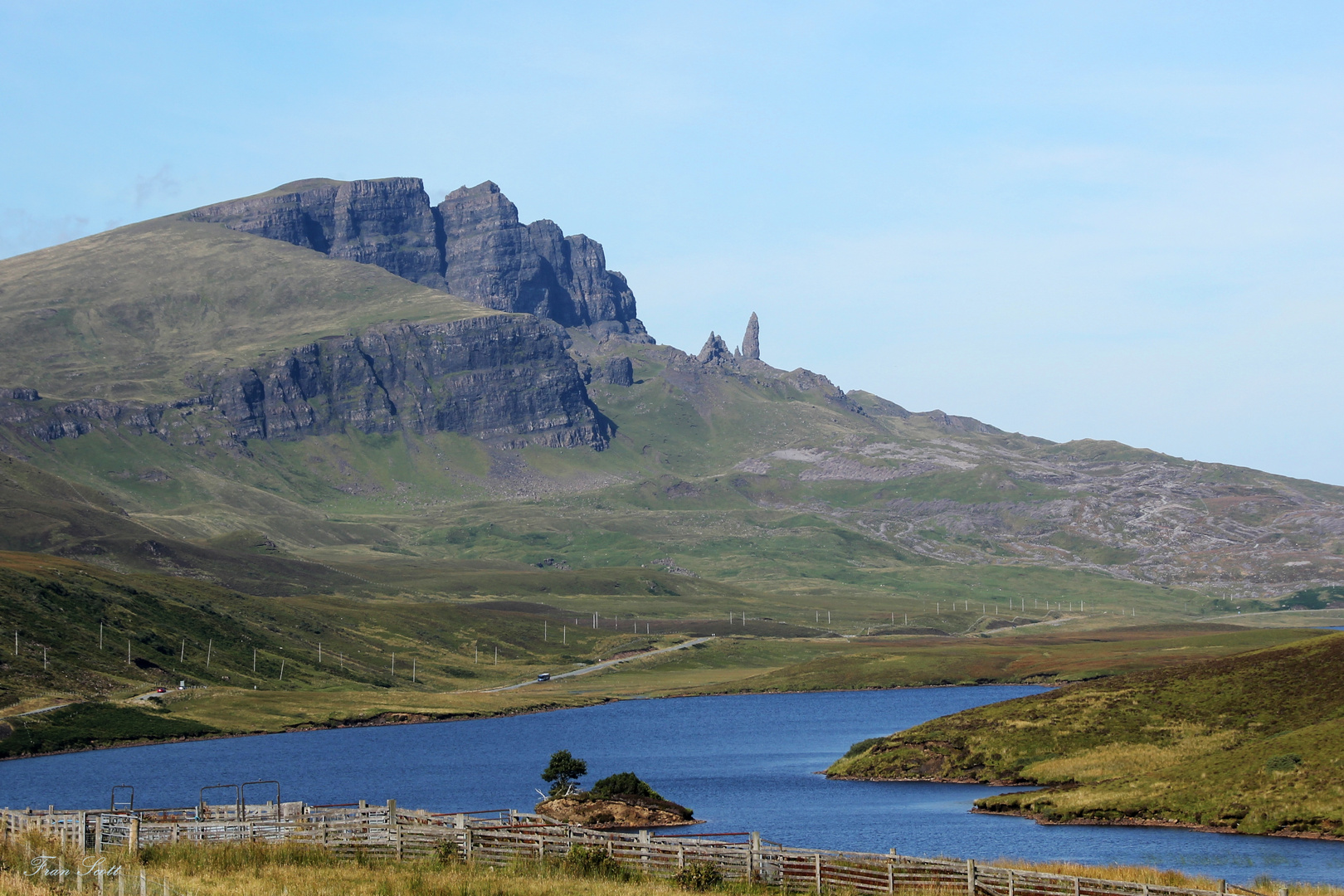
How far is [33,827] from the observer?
55969 mm

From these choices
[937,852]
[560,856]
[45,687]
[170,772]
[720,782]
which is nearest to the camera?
[560,856]

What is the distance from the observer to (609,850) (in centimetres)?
5247

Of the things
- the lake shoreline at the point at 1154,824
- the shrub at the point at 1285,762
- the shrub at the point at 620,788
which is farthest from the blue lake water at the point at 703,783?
the shrub at the point at 1285,762

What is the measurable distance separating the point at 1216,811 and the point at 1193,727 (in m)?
22.4

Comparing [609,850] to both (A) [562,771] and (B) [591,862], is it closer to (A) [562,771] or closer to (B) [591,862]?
(B) [591,862]

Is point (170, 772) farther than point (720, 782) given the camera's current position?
Yes

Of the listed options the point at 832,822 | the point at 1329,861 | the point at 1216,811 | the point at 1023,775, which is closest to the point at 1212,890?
the point at 1329,861

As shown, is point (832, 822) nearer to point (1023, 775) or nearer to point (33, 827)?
point (1023, 775)

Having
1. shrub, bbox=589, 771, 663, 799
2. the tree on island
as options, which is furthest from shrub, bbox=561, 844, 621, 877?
the tree on island

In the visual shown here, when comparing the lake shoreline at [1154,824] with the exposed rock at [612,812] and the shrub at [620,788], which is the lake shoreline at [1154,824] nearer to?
the exposed rock at [612,812]

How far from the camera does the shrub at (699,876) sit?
4875 cm

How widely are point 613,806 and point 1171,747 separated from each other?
1645 inches

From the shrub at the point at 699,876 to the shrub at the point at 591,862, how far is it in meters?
2.94

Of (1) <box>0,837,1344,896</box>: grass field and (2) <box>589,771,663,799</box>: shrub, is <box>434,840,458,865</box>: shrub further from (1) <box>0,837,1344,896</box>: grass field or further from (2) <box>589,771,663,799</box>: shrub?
(2) <box>589,771,663,799</box>: shrub
